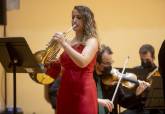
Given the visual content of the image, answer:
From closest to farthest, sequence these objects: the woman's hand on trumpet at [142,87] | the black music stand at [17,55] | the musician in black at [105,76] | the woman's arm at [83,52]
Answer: the woman's arm at [83,52] → the black music stand at [17,55] → the musician in black at [105,76] → the woman's hand on trumpet at [142,87]

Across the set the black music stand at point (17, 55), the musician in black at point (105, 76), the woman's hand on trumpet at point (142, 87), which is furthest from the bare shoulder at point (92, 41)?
the woman's hand on trumpet at point (142, 87)

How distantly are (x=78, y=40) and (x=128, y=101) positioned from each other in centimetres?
177

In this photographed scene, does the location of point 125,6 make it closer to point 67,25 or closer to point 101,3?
point 101,3

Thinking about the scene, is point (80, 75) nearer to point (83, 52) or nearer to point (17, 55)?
point (83, 52)

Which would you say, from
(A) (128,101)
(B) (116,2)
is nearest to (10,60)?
(A) (128,101)

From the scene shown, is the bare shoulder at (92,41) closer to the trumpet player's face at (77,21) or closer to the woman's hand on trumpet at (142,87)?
the trumpet player's face at (77,21)

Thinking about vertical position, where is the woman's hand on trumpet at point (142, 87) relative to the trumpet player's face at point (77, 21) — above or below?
below

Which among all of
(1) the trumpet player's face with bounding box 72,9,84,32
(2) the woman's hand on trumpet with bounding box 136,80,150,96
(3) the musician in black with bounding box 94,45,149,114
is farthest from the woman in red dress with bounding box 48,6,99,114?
(2) the woman's hand on trumpet with bounding box 136,80,150,96

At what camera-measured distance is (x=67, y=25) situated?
17.1 feet

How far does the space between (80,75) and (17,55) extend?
0.70 metres

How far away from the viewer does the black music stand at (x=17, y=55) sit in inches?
100

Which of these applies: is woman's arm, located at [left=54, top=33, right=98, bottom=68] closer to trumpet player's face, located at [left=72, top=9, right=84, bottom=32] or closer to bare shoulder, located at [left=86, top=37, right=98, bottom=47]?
bare shoulder, located at [left=86, top=37, right=98, bottom=47]

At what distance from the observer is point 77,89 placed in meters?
2.20

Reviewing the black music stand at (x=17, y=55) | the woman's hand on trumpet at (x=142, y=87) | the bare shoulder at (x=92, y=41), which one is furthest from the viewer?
the woman's hand on trumpet at (x=142, y=87)
